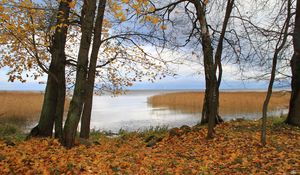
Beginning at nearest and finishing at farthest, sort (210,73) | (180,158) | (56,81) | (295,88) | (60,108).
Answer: (180,158)
(56,81)
(60,108)
(210,73)
(295,88)

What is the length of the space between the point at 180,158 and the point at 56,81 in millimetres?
5540

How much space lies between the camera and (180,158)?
30.8 feet

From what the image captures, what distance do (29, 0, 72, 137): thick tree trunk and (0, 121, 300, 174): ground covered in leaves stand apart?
2480 mm

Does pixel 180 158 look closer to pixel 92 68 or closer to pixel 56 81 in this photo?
pixel 92 68

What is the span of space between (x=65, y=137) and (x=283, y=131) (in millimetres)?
8536

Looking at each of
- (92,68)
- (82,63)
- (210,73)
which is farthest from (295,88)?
(82,63)

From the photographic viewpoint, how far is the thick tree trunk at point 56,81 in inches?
475

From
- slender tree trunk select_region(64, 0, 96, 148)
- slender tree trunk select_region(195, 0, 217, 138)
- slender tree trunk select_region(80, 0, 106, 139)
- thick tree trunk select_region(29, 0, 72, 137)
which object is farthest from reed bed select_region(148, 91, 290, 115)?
slender tree trunk select_region(64, 0, 96, 148)

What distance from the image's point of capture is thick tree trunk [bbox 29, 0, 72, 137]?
12.1 m

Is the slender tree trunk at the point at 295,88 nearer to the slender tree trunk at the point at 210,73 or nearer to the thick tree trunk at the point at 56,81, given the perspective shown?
the slender tree trunk at the point at 210,73

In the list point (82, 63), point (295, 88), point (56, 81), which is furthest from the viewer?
point (295, 88)

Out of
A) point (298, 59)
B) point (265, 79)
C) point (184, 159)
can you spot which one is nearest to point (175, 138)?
point (184, 159)

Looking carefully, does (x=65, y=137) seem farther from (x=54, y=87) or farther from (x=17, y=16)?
(x=17, y=16)

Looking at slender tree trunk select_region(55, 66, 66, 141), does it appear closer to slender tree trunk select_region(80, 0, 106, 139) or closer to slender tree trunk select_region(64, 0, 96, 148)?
slender tree trunk select_region(80, 0, 106, 139)
